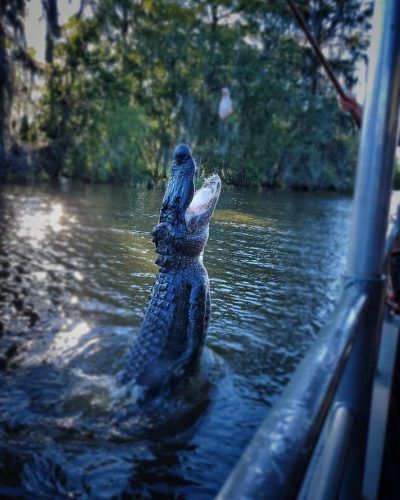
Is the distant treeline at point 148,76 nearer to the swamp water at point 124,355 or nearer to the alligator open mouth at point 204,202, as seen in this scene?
the swamp water at point 124,355

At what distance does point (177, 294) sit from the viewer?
2.22m

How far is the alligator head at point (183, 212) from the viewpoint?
1269 mm

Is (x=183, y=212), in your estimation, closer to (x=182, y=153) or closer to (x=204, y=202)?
(x=204, y=202)

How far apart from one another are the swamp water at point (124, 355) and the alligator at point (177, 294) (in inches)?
4.7

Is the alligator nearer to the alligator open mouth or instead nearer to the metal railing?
the alligator open mouth

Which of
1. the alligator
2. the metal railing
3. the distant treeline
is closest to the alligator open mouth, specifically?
the alligator

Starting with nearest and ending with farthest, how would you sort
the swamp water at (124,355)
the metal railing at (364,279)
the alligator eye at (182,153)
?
the metal railing at (364,279), the alligator eye at (182,153), the swamp water at (124,355)

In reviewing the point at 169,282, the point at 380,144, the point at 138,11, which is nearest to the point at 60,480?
the point at 169,282

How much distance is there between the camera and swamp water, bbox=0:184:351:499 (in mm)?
1342

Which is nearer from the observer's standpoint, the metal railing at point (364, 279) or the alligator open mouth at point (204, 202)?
the metal railing at point (364, 279)

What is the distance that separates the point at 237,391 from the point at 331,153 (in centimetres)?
2594

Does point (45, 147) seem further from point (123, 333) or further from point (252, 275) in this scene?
point (252, 275)

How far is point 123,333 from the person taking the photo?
403 centimetres

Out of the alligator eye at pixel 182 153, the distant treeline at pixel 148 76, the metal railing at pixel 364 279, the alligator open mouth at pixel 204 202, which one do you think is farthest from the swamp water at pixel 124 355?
the distant treeline at pixel 148 76
